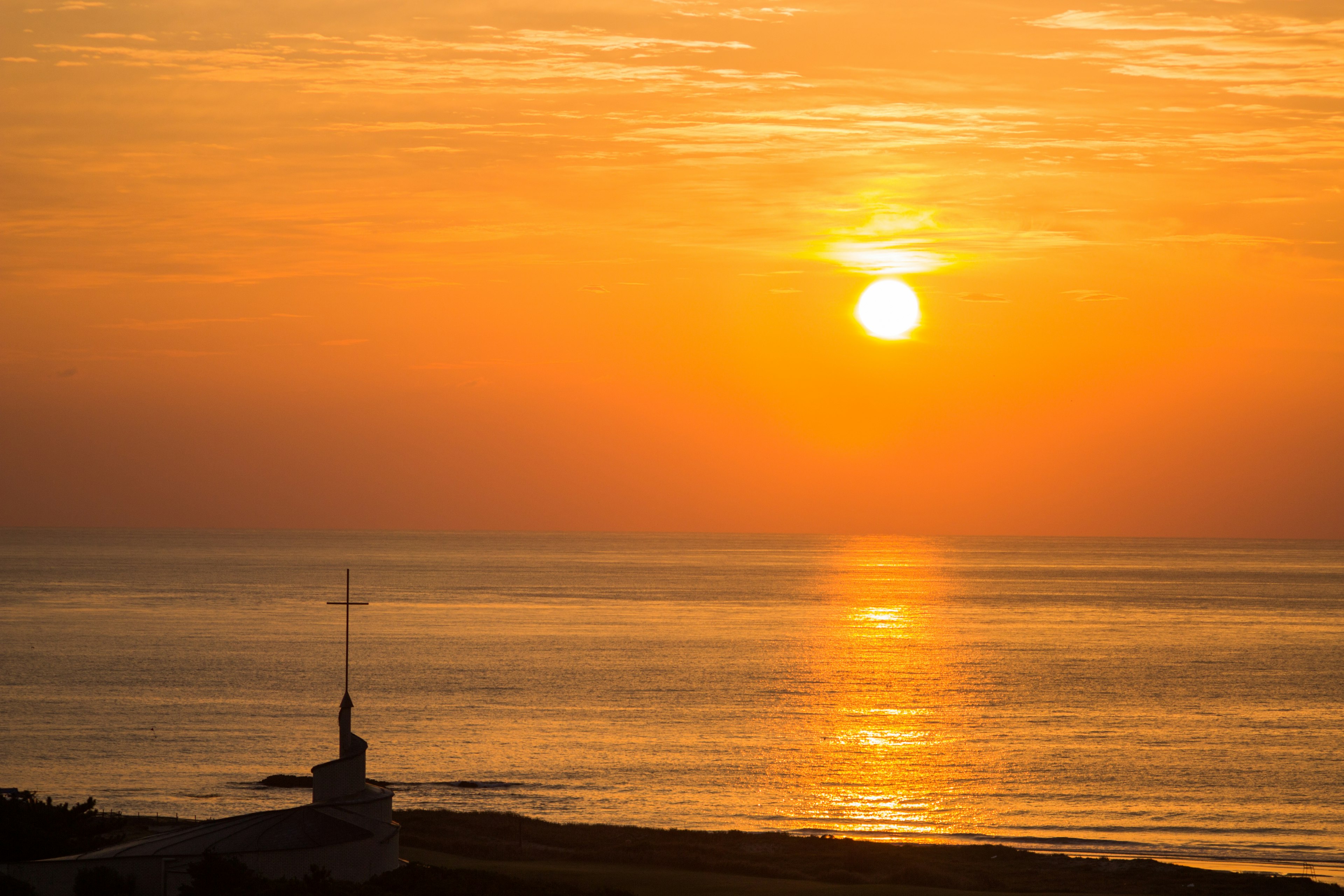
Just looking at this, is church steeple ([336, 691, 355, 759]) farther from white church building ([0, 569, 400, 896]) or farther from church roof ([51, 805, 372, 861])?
church roof ([51, 805, 372, 861])

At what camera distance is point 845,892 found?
115 ft

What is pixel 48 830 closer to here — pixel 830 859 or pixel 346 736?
pixel 346 736

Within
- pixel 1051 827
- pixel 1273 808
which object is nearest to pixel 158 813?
pixel 1051 827

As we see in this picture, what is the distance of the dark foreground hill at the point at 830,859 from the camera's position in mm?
37406

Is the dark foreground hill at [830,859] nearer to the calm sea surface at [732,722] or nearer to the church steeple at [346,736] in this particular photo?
the calm sea surface at [732,722]

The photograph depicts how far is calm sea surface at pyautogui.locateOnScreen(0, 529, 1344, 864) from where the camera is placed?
172 feet

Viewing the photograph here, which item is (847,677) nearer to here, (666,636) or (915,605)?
(666,636)

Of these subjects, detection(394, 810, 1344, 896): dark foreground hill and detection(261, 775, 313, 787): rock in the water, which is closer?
detection(394, 810, 1344, 896): dark foreground hill

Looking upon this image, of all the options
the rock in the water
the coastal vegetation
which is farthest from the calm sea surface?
the coastal vegetation

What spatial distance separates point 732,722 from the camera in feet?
248

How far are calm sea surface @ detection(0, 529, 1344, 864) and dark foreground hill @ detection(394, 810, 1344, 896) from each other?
5106 mm

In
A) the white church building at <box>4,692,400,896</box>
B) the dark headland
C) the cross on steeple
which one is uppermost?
the cross on steeple

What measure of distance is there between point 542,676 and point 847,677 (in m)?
24.2

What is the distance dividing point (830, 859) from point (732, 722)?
113 feet
